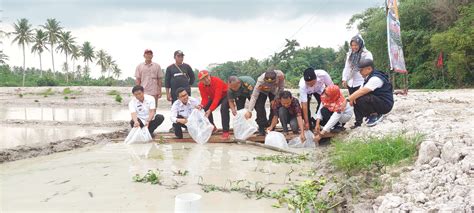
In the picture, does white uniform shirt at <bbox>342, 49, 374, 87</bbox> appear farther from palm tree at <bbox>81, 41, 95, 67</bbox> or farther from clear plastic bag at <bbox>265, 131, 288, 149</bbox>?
palm tree at <bbox>81, 41, 95, 67</bbox>

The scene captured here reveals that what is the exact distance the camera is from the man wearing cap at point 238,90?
5973 mm

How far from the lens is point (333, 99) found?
17.6 ft

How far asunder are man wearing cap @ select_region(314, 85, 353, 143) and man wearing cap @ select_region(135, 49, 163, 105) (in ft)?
10.6

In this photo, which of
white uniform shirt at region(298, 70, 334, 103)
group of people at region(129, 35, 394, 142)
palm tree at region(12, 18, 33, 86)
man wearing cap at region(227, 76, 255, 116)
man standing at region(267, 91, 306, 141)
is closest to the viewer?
group of people at region(129, 35, 394, 142)

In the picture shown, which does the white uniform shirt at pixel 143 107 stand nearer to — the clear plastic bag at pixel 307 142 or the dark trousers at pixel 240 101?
the dark trousers at pixel 240 101

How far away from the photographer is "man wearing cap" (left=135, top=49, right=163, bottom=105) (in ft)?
23.7

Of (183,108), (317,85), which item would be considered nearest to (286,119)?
(317,85)

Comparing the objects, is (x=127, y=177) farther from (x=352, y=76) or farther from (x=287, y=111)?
(x=352, y=76)

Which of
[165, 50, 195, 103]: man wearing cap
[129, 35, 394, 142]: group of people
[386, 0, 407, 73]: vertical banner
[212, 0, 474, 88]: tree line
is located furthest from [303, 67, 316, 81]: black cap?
[212, 0, 474, 88]: tree line

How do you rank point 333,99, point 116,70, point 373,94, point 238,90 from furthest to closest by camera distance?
point 116,70 < point 238,90 < point 333,99 < point 373,94

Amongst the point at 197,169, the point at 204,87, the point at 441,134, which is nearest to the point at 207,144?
the point at 204,87

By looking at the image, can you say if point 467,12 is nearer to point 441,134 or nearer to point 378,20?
point 378,20

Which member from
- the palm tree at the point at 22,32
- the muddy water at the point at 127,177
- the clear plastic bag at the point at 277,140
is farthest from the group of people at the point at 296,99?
the palm tree at the point at 22,32

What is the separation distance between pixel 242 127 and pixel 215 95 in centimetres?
72
